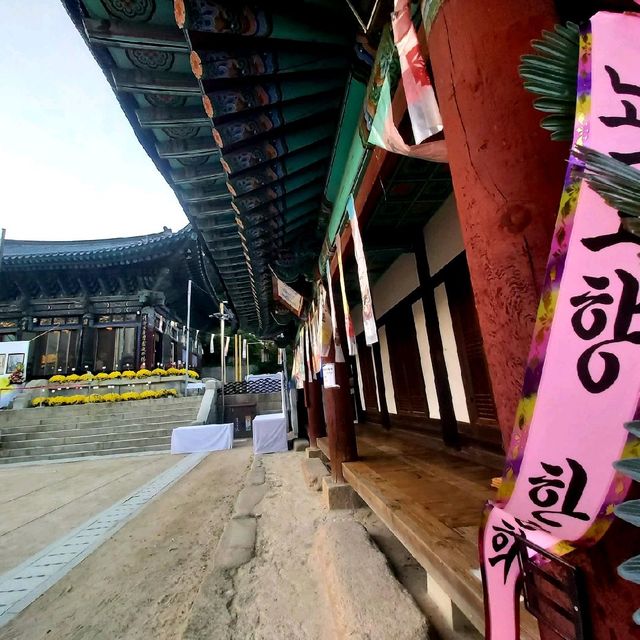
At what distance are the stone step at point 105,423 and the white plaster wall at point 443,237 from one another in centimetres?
1255

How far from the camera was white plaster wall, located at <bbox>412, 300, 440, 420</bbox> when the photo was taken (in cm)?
505

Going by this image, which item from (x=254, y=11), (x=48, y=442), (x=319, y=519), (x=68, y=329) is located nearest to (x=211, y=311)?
(x=68, y=329)

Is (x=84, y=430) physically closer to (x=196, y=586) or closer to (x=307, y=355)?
(x=307, y=355)

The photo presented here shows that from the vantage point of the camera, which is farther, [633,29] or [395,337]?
[395,337]

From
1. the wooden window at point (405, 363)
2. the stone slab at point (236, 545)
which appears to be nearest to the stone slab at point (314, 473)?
the stone slab at point (236, 545)

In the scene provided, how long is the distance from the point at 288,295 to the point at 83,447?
1159cm

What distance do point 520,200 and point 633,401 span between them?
24.6 inches

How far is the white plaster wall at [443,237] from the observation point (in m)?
4.07

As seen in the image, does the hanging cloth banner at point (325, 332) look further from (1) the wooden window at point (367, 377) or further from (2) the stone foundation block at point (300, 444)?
(2) the stone foundation block at point (300, 444)

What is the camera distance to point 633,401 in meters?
0.66

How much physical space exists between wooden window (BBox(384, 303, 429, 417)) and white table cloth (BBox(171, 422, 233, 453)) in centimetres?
779

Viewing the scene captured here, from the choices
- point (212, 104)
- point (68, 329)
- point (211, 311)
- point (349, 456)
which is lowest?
point (349, 456)

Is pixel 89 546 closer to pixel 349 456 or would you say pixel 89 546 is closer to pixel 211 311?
pixel 349 456

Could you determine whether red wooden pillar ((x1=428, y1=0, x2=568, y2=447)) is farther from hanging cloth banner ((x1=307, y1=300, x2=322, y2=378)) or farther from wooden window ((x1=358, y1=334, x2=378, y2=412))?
wooden window ((x1=358, y1=334, x2=378, y2=412))
